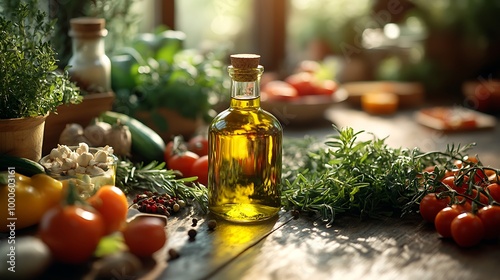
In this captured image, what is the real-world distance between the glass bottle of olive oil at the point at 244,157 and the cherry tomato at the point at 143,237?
23 cm

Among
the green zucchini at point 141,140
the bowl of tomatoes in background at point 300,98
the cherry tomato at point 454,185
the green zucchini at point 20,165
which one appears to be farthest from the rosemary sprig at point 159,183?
the bowl of tomatoes in background at point 300,98

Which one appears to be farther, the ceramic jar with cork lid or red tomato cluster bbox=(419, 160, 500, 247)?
the ceramic jar with cork lid

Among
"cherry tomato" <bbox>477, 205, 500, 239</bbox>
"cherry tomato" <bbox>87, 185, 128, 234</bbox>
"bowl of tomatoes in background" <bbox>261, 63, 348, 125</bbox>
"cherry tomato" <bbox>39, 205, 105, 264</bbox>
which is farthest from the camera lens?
"bowl of tomatoes in background" <bbox>261, 63, 348, 125</bbox>

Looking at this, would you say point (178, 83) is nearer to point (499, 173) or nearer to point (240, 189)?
point (240, 189)

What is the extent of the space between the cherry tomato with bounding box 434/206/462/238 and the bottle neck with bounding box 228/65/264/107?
39cm

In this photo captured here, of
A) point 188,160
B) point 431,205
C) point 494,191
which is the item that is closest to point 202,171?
point 188,160

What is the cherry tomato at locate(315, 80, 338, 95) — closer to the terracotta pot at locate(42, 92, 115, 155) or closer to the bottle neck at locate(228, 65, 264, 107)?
the terracotta pot at locate(42, 92, 115, 155)

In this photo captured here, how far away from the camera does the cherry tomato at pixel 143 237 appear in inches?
45.1

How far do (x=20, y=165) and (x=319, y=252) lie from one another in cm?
57

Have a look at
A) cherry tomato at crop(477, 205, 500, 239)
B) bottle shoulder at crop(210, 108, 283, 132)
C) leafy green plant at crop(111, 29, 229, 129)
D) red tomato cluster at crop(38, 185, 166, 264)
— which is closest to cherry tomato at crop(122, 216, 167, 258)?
red tomato cluster at crop(38, 185, 166, 264)

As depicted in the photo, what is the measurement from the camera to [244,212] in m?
1.37

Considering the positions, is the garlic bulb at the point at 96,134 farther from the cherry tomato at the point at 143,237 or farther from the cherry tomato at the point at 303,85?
the cherry tomato at the point at 303,85

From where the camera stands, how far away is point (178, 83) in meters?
1.99

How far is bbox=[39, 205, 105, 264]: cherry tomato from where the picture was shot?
1.06 metres
